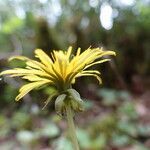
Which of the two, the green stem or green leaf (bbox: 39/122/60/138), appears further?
green leaf (bbox: 39/122/60/138)

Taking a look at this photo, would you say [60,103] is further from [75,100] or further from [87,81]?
[87,81]

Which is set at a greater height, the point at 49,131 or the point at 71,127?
the point at 49,131

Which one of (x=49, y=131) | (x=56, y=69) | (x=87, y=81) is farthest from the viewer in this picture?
(x=87, y=81)

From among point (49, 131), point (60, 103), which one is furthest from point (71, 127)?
point (49, 131)

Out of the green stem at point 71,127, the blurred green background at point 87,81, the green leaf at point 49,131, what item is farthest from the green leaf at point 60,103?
the green leaf at point 49,131

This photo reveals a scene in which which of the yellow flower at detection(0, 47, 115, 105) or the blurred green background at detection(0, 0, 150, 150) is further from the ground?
the blurred green background at detection(0, 0, 150, 150)

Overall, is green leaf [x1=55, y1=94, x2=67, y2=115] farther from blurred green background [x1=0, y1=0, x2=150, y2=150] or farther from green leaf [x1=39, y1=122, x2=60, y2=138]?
green leaf [x1=39, y1=122, x2=60, y2=138]

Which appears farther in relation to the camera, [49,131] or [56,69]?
[49,131]

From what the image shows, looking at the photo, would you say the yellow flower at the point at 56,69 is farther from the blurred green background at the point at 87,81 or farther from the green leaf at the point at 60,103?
the blurred green background at the point at 87,81

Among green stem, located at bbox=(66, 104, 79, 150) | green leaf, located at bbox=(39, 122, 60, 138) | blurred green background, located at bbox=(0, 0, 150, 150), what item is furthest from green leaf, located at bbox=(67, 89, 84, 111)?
green leaf, located at bbox=(39, 122, 60, 138)
